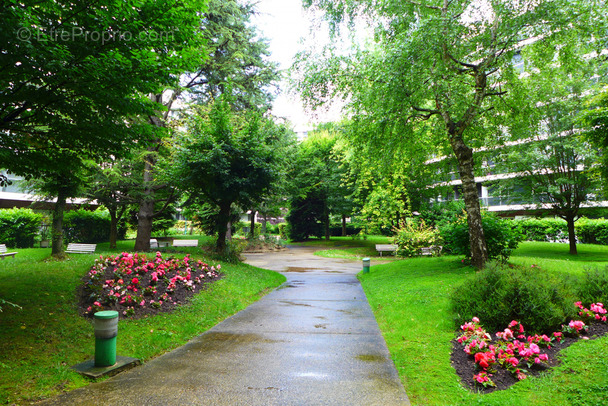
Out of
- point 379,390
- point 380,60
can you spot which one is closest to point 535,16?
point 380,60

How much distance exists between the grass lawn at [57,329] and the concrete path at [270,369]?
13.7 inches

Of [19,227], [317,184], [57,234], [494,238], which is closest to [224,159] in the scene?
[57,234]

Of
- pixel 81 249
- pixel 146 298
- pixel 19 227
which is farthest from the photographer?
pixel 19 227

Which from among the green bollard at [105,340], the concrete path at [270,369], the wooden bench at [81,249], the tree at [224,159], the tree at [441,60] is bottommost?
the concrete path at [270,369]

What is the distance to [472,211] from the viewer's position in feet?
34.7

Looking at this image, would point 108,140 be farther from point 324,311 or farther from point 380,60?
point 380,60

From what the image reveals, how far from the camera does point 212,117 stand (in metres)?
13.3

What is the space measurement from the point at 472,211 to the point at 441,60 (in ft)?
15.3

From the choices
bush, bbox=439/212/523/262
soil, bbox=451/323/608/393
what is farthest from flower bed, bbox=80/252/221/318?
bush, bbox=439/212/523/262

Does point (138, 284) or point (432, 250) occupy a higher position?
point (138, 284)

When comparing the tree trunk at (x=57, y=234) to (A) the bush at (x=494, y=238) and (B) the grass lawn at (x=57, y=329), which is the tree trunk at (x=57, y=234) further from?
(A) the bush at (x=494, y=238)

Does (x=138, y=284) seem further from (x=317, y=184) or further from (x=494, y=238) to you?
(x=317, y=184)

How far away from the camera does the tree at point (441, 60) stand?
360 inches

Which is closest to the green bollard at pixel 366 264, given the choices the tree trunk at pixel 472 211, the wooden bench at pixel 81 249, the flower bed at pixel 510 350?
the tree trunk at pixel 472 211
